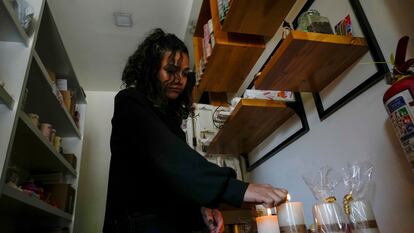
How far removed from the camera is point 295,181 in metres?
1.23

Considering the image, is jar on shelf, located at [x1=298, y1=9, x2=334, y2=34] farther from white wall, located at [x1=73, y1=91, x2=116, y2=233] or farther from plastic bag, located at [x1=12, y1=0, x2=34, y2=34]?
white wall, located at [x1=73, y1=91, x2=116, y2=233]

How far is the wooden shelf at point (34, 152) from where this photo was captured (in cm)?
114

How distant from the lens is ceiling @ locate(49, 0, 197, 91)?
2043mm

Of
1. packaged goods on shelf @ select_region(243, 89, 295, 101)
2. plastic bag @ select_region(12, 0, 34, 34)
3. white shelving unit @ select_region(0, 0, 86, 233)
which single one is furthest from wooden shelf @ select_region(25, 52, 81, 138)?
packaged goods on shelf @ select_region(243, 89, 295, 101)

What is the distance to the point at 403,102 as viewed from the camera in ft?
1.92

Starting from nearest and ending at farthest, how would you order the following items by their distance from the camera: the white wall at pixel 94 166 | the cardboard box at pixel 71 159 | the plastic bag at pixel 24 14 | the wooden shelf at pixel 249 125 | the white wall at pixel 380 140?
the white wall at pixel 380 140 < the plastic bag at pixel 24 14 < the wooden shelf at pixel 249 125 < the cardboard box at pixel 71 159 < the white wall at pixel 94 166

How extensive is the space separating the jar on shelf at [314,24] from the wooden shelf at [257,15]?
24cm

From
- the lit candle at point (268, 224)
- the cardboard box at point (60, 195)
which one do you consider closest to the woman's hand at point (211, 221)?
the lit candle at point (268, 224)

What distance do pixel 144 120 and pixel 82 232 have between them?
6.76ft

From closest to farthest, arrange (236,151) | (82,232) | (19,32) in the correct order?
(19,32)
(236,151)
(82,232)

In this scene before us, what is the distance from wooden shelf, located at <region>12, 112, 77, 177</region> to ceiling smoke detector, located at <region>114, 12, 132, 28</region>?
1.13m

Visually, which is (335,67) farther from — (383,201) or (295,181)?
(295,181)

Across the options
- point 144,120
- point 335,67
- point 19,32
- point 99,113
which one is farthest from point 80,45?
point 335,67

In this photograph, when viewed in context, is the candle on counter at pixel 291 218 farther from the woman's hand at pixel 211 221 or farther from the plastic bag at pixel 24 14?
the plastic bag at pixel 24 14
